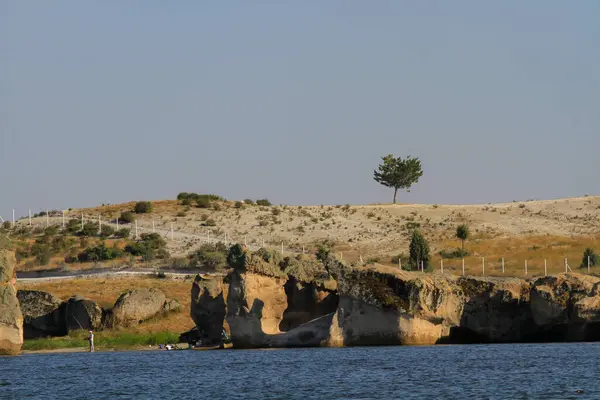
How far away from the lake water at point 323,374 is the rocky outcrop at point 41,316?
11.6 metres

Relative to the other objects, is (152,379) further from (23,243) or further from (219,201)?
(219,201)

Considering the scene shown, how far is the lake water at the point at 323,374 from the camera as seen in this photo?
135 ft

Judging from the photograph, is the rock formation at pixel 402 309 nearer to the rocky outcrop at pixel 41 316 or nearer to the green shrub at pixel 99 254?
the rocky outcrop at pixel 41 316

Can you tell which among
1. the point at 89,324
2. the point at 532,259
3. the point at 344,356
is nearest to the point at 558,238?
the point at 532,259

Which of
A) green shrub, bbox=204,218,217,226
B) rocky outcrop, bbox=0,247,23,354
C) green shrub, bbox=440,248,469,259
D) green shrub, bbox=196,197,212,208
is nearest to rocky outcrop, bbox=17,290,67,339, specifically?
rocky outcrop, bbox=0,247,23,354

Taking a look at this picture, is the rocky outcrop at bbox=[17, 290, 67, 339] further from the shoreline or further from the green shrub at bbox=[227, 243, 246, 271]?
the green shrub at bbox=[227, 243, 246, 271]

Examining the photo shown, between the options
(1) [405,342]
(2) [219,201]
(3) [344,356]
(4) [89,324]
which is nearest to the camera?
(3) [344,356]

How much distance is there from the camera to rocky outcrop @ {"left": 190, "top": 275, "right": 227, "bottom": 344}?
213 feet

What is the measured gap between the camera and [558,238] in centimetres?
11312

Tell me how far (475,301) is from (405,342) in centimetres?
416

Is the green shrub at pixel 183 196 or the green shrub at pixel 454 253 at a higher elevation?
the green shrub at pixel 183 196

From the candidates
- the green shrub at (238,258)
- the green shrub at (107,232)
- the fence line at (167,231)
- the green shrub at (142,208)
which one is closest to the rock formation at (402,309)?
the green shrub at (238,258)

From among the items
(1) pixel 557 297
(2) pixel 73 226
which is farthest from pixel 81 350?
(2) pixel 73 226

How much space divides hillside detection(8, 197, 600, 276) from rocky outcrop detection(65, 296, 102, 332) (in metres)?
37.7
